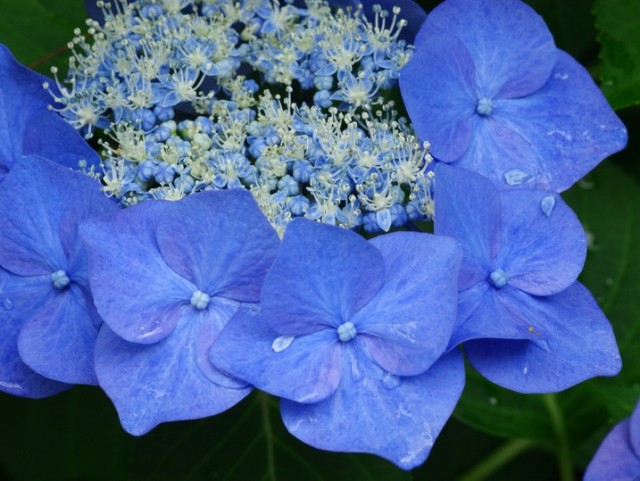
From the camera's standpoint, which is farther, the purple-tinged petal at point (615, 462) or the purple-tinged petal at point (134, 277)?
the purple-tinged petal at point (615, 462)

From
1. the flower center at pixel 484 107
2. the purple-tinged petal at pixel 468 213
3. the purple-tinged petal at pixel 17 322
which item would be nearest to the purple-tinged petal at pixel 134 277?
the purple-tinged petal at pixel 17 322

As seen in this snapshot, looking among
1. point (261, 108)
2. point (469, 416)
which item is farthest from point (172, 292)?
point (469, 416)

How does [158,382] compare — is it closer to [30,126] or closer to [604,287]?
[30,126]

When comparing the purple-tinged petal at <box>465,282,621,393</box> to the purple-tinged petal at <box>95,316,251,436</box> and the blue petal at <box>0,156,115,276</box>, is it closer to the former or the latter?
the purple-tinged petal at <box>95,316,251,436</box>

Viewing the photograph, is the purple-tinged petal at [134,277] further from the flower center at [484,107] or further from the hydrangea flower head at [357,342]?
the flower center at [484,107]

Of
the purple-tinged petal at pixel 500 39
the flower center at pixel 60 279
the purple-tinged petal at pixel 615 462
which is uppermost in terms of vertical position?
the purple-tinged petal at pixel 500 39

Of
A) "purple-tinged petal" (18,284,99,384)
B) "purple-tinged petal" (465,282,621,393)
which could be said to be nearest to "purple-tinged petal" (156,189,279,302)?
"purple-tinged petal" (18,284,99,384)

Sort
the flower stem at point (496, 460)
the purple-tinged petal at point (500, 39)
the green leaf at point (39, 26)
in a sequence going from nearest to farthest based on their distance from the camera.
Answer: the purple-tinged petal at point (500, 39) < the green leaf at point (39, 26) < the flower stem at point (496, 460)
